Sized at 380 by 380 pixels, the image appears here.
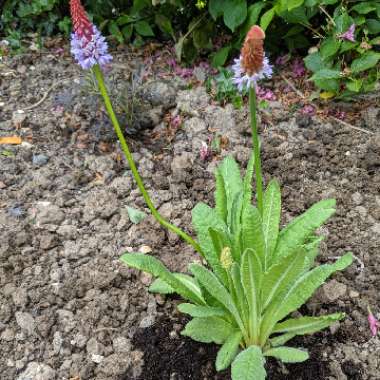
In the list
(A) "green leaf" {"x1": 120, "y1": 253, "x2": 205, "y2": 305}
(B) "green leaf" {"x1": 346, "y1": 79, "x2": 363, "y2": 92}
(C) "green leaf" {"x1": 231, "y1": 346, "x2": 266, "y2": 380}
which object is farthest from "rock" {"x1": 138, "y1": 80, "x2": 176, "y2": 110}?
(C) "green leaf" {"x1": 231, "y1": 346, "x2": 266, "y2": 380}

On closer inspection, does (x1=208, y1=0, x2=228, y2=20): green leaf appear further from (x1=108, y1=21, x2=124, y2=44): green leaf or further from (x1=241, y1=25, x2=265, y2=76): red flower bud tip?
(x1=241, y1=25, x2=265, y2=76): red flower bud tip

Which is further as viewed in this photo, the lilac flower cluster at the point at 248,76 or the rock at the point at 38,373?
the rock at the point at 38,373

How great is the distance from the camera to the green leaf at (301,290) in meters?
2.00

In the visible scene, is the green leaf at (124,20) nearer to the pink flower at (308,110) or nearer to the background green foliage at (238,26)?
the background green foliage at (238,26)

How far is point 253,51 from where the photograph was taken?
64.4 inches

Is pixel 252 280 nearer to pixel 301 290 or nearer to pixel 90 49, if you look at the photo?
pixel 301 290

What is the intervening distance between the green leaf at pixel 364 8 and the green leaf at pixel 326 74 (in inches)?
13.4

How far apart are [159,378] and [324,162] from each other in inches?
56.9

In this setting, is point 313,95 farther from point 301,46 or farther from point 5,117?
point 5,117

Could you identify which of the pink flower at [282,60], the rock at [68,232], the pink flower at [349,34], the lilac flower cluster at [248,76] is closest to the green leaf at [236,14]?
the pink flower at [282,60]

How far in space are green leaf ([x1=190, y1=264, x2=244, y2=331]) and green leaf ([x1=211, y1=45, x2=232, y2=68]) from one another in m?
1.99

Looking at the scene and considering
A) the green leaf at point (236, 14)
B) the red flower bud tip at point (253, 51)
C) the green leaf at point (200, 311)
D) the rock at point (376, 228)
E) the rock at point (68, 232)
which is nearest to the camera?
the red flower bud tip at point (253, 51)

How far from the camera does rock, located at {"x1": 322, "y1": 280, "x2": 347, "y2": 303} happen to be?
2391mm

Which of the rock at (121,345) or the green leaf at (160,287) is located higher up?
the green leaf at (160,287)
